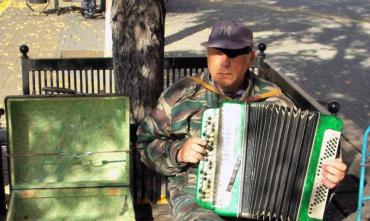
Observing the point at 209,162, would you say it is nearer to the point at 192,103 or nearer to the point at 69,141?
the point at 192,103

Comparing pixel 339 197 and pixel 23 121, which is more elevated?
pixel 23 121

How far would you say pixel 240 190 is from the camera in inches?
118

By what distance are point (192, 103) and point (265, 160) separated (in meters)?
0.54

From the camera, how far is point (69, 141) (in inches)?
149

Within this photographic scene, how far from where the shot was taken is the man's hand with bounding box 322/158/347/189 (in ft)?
9.42

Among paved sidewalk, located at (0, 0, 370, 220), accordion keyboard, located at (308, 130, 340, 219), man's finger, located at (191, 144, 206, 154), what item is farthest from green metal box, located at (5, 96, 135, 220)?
paved sidewalk, located at (0, 0, 370, 220)

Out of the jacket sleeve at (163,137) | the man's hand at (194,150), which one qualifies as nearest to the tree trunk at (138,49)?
the jacket sleeve at (163,137)

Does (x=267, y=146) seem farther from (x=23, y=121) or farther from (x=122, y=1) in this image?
(x=122, y=1)

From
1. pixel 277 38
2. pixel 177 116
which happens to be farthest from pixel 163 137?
pixel 277 38

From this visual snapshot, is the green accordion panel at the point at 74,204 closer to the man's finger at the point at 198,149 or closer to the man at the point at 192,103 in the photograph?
the man at the point at 192,103

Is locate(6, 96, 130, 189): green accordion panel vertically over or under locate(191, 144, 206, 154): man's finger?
under

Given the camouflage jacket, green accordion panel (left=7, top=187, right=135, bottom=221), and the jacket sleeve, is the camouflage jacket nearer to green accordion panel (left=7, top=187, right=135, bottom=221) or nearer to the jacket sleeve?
the jacket sleeve

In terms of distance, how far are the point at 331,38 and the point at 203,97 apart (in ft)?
33.1

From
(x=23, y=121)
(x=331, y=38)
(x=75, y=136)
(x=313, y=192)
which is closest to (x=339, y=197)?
(x=313, y=192)
